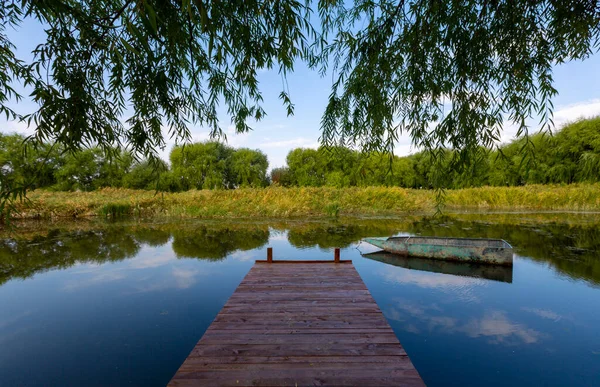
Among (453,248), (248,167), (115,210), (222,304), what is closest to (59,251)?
(222,304)

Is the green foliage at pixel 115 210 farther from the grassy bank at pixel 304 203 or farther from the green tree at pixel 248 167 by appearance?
the green tree at pixel 248 167

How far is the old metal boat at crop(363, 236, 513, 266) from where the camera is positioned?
8429 millimetres

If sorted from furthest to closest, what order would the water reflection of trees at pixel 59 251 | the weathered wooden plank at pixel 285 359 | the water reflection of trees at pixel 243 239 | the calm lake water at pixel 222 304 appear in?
the water reflection of trees at pixel 243 239 → the water reflection of trees at pixel 59 251 → the calm lake water at pixel 222 304 → the weathered wooden plank at pixel 285 359

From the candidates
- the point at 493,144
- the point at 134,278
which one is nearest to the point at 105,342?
the point at 134,278

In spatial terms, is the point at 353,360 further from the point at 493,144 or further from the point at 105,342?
the point at 105,342

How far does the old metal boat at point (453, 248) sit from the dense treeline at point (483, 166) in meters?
1.92

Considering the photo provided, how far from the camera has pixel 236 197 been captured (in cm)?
2216

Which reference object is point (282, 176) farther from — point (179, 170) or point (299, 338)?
point (299, 338)

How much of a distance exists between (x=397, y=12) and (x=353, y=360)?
3945 millimetres

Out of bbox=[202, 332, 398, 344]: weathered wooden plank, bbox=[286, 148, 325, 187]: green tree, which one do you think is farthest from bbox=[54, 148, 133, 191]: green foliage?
bbox=[202, 332, 398, 344]: weathered wooden plank

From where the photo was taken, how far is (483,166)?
10.4ft

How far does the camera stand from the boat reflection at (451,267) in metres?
7.94

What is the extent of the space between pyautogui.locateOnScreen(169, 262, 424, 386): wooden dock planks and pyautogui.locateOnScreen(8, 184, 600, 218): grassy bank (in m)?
14.4

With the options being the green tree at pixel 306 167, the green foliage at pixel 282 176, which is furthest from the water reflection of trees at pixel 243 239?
the green foliage at pixel 282 176
